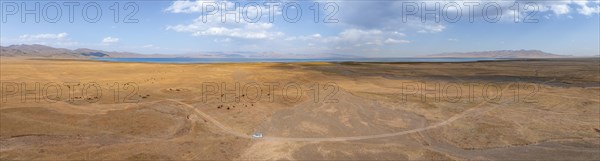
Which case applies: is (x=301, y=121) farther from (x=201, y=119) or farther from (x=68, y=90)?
(x=68, y=90)

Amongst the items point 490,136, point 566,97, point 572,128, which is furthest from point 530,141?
point 566,97

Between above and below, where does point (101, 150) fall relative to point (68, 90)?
below

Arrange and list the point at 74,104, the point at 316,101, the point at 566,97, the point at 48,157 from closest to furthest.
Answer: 1. the point at 48,157
2. the point at 74,104
3. the point at 316,101
4. the point at 566,97

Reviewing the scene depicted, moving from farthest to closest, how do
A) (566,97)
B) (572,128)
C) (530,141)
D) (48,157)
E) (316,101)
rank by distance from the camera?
1. (566,97)
2. (316,101)
3. (572,128)
4. (530,141)
5. (48,157)

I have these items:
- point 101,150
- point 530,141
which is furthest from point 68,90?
point 530,141

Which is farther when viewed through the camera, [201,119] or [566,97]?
[566,97]

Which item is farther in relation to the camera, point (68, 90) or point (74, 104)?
point (68, 90)

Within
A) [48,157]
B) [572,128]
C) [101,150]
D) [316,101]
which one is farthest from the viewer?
[316,101]

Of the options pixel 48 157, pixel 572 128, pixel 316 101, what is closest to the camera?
pixel 48 157

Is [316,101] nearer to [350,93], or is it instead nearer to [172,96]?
[350,93]
